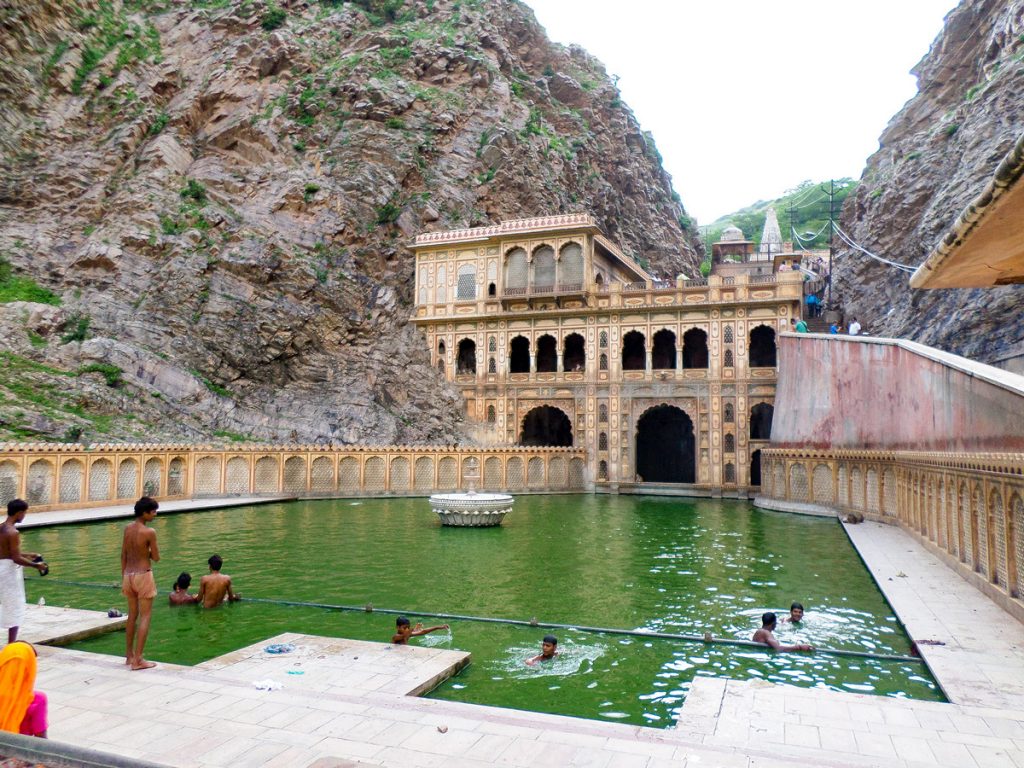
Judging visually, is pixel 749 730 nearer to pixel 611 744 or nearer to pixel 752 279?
pixel 611 744

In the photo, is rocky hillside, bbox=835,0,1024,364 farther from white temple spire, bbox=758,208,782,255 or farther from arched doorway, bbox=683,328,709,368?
white temple spire, bbox=758,208,782,255

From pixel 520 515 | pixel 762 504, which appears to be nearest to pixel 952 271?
pixel 520 515

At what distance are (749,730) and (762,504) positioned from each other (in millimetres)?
21646

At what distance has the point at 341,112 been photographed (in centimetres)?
3997

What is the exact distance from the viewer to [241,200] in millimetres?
36250

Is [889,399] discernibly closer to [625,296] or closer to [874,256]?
[625,296]

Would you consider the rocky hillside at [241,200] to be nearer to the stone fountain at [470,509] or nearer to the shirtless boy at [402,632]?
the stone fountain at [470,509]

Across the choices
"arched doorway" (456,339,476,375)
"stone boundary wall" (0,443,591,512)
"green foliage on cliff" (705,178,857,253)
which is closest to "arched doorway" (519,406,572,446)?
"arched doorway" (456,339,476,375)

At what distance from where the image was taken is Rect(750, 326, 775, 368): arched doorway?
109 ft

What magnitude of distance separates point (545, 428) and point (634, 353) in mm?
6311

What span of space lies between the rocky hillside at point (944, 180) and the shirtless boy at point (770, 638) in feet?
44.4

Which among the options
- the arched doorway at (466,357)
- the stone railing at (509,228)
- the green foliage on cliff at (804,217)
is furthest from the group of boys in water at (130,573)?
the green foliage on cliff at (804,217)

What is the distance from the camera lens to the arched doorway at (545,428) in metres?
36.4

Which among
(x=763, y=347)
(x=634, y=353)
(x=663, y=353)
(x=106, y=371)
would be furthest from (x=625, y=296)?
(x=106, y=371)
